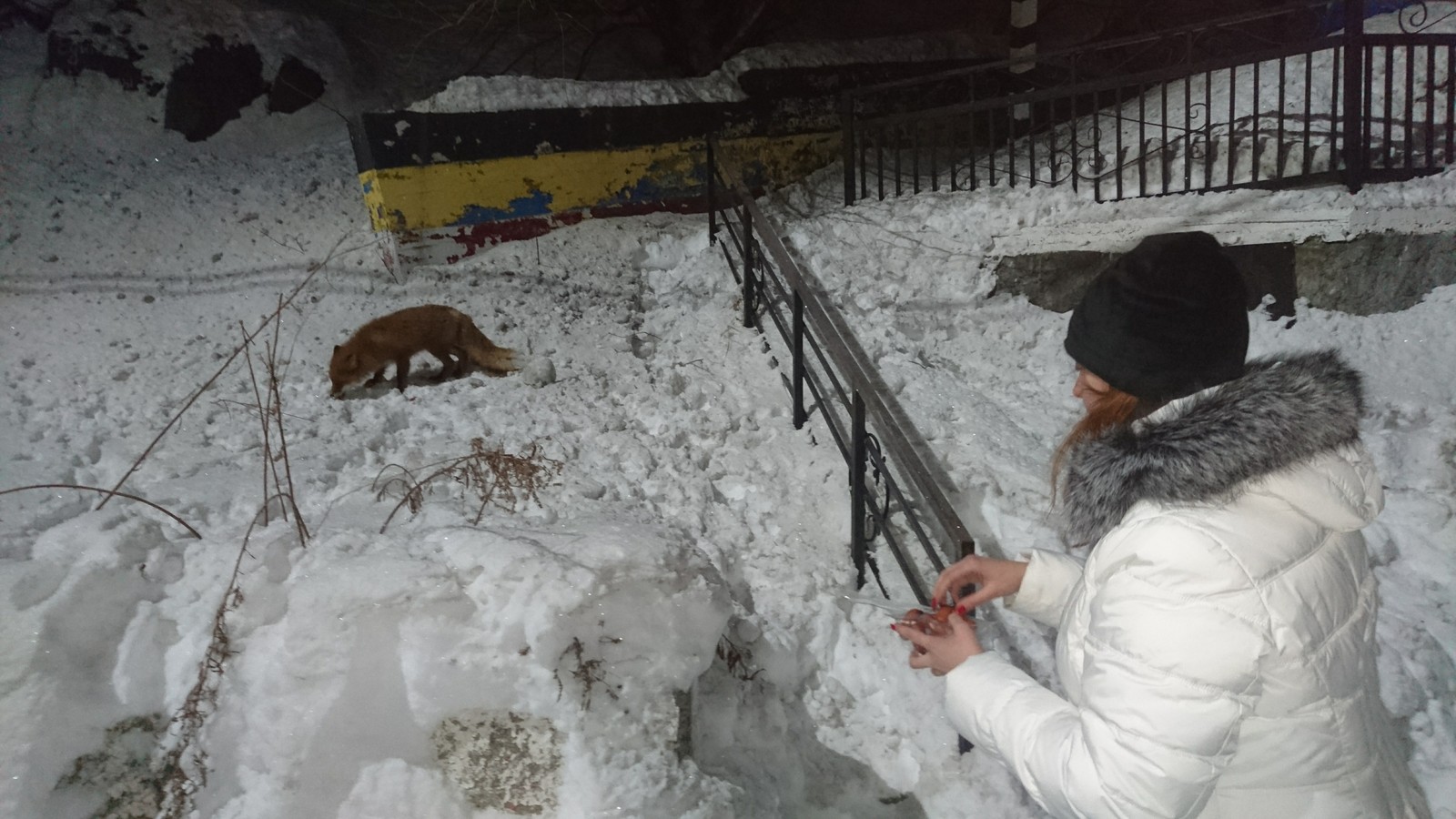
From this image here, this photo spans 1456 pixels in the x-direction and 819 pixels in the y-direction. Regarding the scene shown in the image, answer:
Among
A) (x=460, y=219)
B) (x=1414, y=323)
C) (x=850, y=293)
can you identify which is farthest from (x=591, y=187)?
(x=1414, y=323)

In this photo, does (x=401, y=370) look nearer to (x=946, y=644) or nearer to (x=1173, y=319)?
(x=946, y=644)

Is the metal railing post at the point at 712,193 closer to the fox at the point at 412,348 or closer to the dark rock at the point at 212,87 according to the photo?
the fox at the point at 412,348

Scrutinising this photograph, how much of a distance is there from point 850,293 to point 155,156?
22.6 feet

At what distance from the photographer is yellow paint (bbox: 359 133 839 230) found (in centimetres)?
614

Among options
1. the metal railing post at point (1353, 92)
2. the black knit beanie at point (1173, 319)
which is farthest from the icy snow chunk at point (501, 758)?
the metal railing post at point (1353, 92)

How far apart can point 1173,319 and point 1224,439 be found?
24 cm

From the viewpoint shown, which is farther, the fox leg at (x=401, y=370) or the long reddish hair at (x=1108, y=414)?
the fox leg at (x=401, y=370)

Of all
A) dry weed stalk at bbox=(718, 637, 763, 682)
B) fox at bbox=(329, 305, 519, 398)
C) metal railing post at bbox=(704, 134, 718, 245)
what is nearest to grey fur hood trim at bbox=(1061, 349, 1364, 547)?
dry weed stalk at bbox=(718, 637, 763, 682)

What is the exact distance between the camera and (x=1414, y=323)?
4.29m

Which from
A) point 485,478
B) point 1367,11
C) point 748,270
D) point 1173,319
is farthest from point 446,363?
point 1367,11

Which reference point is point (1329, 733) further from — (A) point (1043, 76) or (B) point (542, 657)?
(A) point (1043, 76)

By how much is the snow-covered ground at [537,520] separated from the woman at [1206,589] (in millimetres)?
1418

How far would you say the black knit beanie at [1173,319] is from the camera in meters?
1.38

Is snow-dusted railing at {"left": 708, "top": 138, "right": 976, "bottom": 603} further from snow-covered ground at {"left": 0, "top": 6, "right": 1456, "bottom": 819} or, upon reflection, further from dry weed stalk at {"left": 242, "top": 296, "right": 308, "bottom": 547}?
dry weed stalk at {"left": 242, "top": 296, "right": 308, "bottom": 547}
